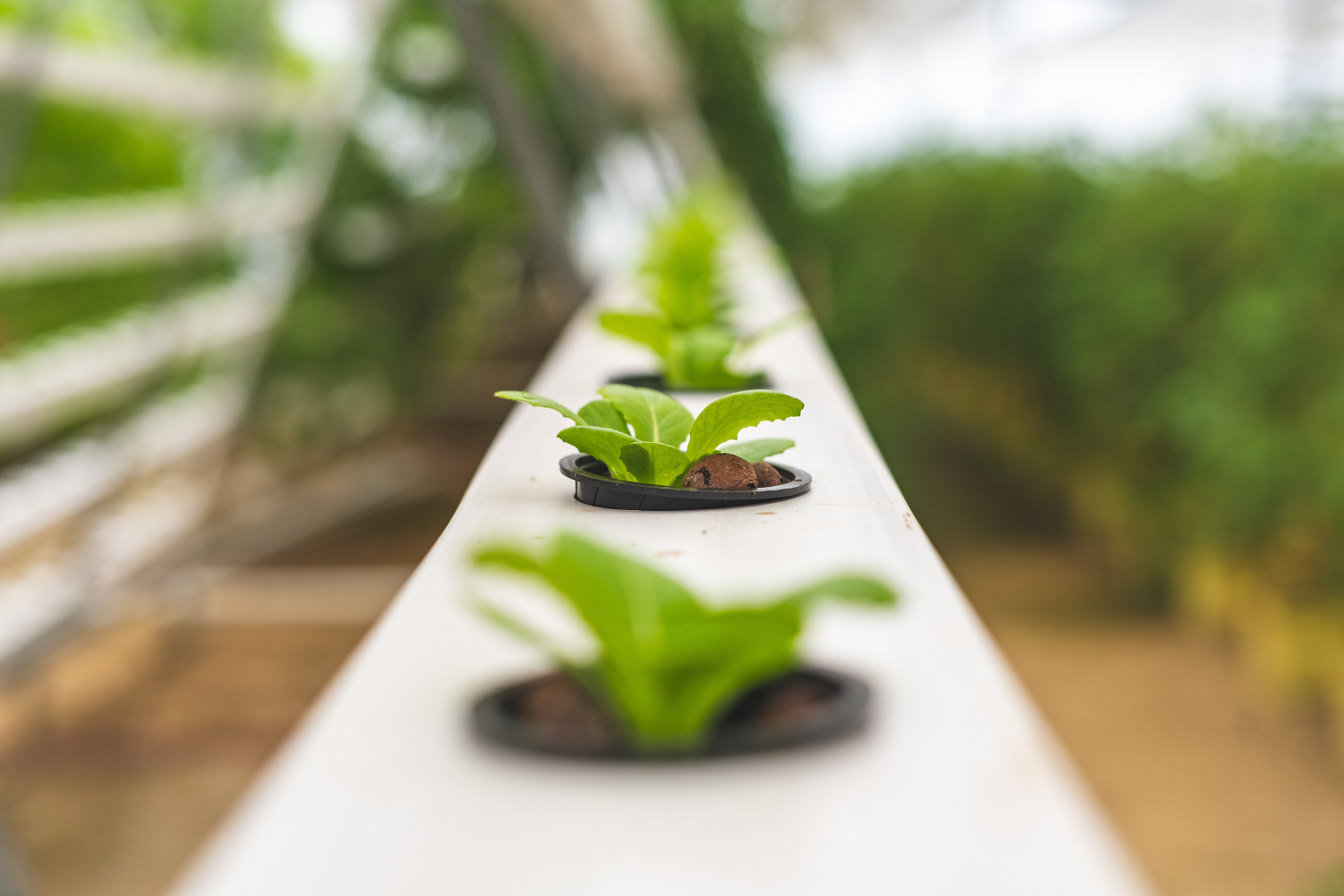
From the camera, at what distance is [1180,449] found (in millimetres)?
3248

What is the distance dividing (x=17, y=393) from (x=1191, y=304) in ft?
8.29

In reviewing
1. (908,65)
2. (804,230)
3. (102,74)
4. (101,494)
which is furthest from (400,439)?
(908,65)

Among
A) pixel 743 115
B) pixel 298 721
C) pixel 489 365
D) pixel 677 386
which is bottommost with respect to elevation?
pixel 298 721

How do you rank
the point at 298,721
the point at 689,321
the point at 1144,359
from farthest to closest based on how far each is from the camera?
1. the point at 1144,359
2. the point at 298,721
3. the point at 689,321

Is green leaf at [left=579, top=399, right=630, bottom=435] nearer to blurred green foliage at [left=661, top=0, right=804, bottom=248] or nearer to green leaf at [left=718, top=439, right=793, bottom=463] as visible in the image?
green leaf at [left=718, top=439, right=793, bottom=463]

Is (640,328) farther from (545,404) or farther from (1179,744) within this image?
(1179,744)

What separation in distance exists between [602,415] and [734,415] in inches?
2.4

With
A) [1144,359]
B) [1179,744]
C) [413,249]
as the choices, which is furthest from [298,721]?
[1144,359]

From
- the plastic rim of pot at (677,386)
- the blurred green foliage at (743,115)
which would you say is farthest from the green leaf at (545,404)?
the blurred green foliage at (743,115)

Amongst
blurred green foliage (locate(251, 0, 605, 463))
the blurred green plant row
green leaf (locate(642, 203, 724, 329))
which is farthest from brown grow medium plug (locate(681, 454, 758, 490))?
blurred green foliage (locate(251, 0, 605, 463))

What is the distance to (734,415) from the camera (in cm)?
42

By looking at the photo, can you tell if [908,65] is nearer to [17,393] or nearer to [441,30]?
[441,30]

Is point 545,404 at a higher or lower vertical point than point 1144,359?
higher

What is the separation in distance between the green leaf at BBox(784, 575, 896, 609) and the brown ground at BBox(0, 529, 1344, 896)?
1.88 m
